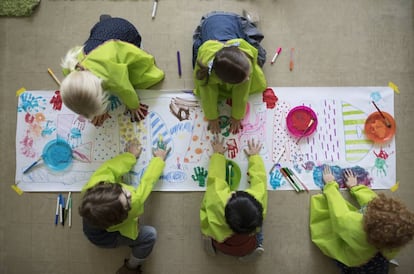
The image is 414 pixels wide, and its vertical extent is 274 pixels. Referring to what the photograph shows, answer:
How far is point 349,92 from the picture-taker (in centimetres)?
139

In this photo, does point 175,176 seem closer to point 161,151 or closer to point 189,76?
point 161,151

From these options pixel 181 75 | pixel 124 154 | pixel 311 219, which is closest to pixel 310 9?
pixel 181 75

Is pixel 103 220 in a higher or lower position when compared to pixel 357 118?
lower

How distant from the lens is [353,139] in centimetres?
138

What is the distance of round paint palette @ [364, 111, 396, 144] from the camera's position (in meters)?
1.38

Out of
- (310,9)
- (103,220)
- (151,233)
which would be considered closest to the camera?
(103,220)

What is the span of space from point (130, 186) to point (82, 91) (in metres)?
0.38

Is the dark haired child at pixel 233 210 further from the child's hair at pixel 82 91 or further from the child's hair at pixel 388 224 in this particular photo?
the child's hair at pixel 82 91

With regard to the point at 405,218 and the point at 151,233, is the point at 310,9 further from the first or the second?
the point at 151,233

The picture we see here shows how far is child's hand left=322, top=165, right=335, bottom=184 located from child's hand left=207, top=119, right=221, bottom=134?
44cm

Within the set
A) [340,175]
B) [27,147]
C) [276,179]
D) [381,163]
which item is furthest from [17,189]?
[381,163]

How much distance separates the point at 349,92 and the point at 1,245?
4.88 ft

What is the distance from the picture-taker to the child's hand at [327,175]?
1352 mm

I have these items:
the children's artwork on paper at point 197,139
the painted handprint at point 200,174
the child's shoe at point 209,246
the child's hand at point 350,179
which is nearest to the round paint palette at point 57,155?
the children's artwork on paper at point 197,139
